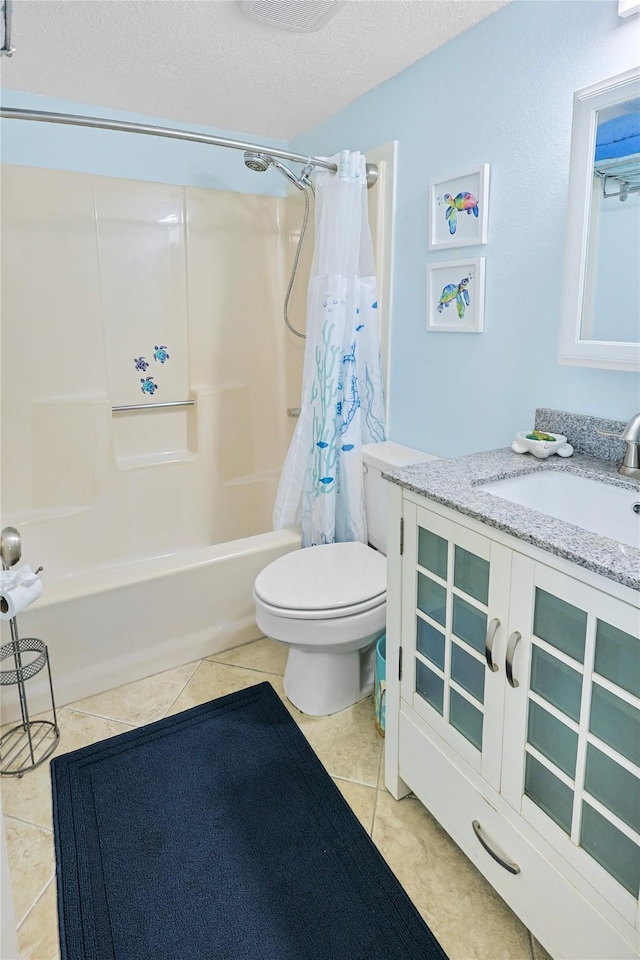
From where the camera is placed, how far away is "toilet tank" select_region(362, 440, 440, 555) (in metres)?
2.09

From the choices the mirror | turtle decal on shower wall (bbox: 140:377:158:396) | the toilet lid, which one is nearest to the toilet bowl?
the toilet lid

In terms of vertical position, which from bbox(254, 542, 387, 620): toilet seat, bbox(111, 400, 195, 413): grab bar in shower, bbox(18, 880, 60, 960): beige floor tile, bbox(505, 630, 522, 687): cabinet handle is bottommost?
bbox(18, 880, 60, 960): beige floor tile

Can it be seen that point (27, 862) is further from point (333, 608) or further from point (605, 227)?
point (605, 227)

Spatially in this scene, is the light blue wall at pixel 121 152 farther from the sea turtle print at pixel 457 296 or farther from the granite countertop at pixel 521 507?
the granite countertop at pixel 521 507

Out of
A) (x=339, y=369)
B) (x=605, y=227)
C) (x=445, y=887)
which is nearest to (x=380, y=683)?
(x=445, y=887)

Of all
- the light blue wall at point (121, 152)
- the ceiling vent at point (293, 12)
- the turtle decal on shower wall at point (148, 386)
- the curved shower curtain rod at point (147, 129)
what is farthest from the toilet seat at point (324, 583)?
the light blue wall at point (121, 152)

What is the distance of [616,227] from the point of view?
4.44 ft

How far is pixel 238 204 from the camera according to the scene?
276 cm

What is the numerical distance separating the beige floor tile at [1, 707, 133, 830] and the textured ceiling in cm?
212

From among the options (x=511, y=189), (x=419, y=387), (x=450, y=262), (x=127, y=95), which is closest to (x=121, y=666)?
(x=419, y=387)

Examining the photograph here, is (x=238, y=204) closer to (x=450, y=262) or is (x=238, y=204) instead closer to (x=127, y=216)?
(x=127, y=216)

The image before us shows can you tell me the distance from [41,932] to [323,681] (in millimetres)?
941

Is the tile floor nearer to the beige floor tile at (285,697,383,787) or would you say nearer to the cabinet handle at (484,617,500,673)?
the beige floor tile at (285,697,383,787)

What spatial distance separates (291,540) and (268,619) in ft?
1.76
